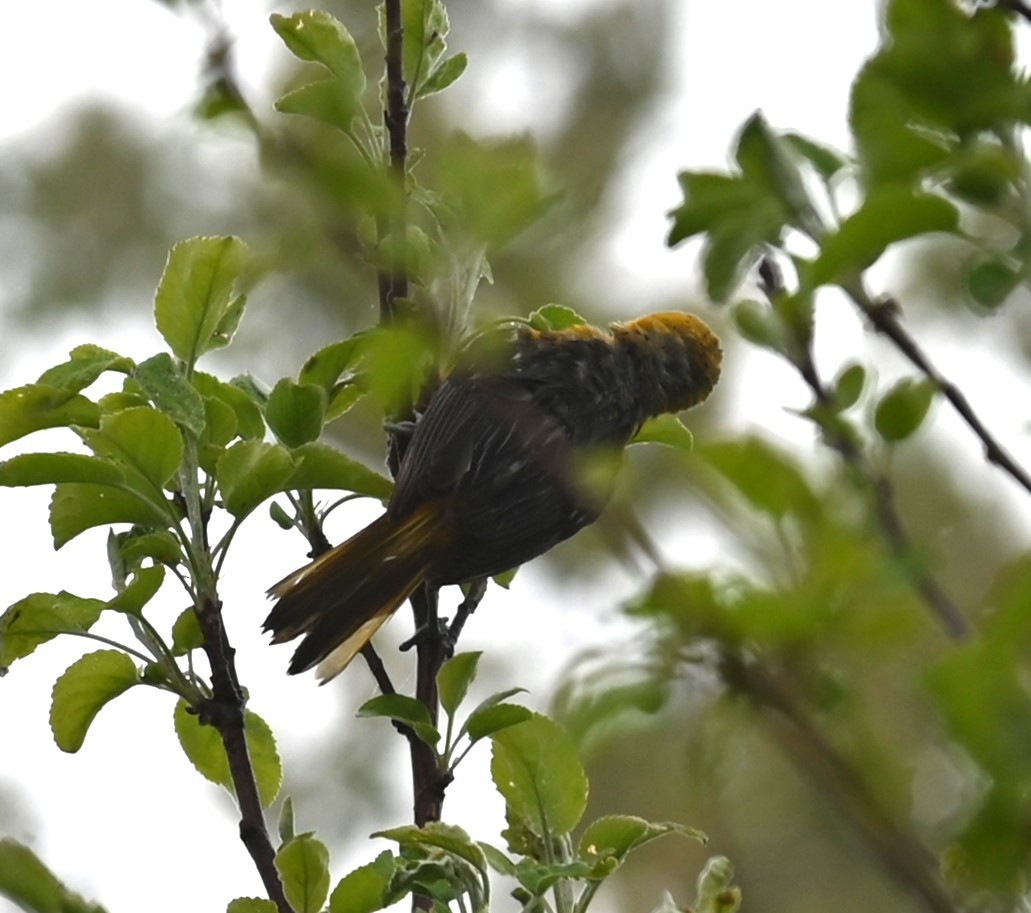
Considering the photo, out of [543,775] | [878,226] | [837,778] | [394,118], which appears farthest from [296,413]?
[837,778]

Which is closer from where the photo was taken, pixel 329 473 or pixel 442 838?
pixel 442 838

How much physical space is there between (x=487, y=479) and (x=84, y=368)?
138cm

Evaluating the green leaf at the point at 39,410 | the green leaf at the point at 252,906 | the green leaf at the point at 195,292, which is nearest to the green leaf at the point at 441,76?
the green leaf at the point at 195,292

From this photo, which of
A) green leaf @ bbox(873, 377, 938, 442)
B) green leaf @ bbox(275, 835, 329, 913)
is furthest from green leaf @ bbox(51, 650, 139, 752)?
green leaf @ bbox(873, 377, 938, 442)

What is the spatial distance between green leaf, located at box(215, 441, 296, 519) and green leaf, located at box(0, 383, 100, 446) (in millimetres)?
206

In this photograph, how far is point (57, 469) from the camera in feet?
A: 6.08

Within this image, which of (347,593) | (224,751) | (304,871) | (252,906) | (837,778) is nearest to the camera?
(837,778)

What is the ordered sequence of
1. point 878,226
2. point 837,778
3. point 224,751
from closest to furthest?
point 837,778
point 878,226
point 224,751

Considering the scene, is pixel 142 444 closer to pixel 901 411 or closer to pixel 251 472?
pixel 251 472

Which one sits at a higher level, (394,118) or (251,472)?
(394,118)

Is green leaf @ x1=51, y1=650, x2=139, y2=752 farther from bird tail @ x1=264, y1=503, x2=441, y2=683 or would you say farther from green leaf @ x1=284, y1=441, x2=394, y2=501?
bird tail @ x1=264, y1=503, x2=441, y2=683

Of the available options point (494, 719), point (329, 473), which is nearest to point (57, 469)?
point (329, 473)

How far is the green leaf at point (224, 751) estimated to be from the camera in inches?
82.4

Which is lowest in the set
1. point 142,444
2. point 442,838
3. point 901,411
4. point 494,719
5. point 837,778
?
point 837,778
